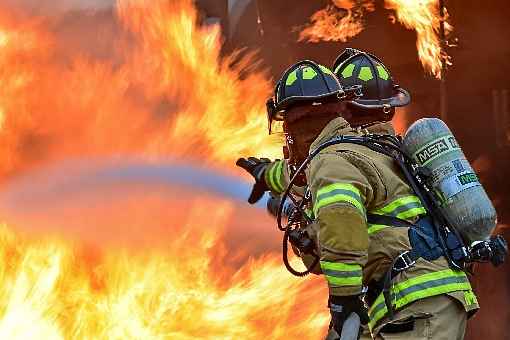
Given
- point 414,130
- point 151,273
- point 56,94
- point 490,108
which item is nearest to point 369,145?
point 414,130

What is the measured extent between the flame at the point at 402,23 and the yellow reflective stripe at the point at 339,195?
3996 mm

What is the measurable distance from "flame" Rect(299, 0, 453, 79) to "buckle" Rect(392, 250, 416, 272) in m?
3.97

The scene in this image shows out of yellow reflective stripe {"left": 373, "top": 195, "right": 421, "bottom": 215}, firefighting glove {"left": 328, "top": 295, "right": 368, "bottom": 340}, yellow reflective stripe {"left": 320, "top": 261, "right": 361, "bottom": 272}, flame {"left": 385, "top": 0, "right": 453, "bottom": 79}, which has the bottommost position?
firefighting glove {"left": 328, "top": 295, "right": 368, "bottom": 340}

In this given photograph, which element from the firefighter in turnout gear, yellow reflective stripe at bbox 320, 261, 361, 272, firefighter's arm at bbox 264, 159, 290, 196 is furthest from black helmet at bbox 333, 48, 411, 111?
yellow reflective stripe at bbox 320, 261, 361, 272

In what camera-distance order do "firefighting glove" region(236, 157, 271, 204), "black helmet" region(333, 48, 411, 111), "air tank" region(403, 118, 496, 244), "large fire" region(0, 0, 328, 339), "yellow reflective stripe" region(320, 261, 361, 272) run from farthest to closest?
"large fire" region(0, 0, 328, 339), "firefighting glove" region(236, 157, 271, 204), "black helmet" region(333, 48, 411, 111), "air tank" region(403, 118, 496, 244), "yellow reflective stripe" region(320, 261, 361, 272)

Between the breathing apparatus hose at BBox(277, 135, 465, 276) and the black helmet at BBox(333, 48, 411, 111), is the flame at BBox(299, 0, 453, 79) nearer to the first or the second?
the black helmet at BBox(333, 48, 411, 111)

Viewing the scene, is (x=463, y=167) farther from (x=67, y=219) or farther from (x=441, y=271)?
(x=67, y=219)

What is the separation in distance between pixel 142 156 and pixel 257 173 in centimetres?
155

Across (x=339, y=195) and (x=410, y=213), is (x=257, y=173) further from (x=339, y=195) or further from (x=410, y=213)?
(x=339, y=195)

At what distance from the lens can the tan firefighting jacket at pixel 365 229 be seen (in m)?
3.25

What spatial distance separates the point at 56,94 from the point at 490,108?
3.67 meters

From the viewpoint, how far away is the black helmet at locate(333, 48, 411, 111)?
4562mm

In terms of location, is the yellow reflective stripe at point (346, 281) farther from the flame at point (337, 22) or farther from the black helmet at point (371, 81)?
the flame at point (337, 22)

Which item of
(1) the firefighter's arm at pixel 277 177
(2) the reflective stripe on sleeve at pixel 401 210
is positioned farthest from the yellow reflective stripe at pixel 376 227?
(1) the firefighter's arm at pixel 277 177
